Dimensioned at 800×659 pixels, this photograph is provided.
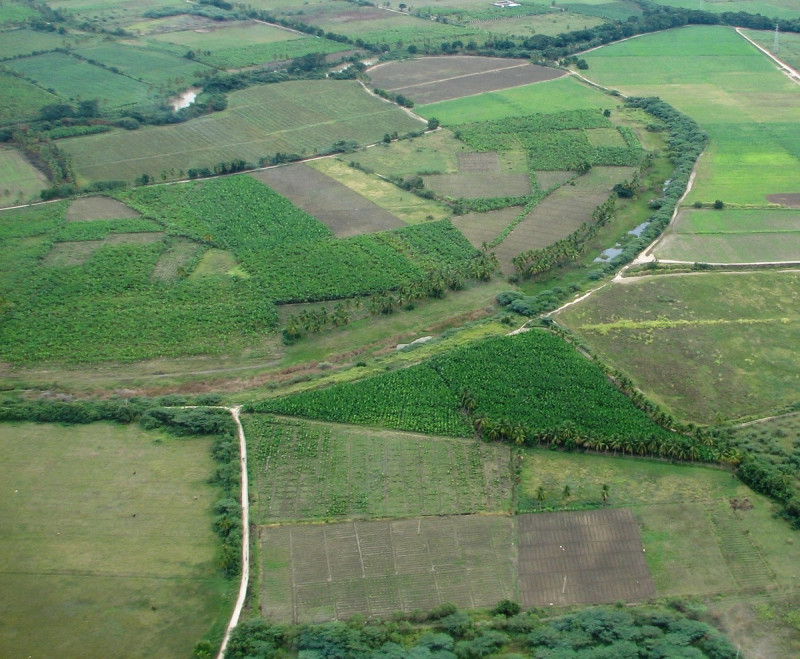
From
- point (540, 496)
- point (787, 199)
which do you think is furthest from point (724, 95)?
point (540, 496)

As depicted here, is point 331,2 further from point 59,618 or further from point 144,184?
point 59,618

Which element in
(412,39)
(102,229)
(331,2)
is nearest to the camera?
(102,229)

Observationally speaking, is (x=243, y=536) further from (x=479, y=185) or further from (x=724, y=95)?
(x=724, y=95)

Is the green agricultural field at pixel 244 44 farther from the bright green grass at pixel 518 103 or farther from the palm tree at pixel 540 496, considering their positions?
the palm tree at pixel 540 496

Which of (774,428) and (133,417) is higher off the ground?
(774,428)

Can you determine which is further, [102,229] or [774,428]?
[102,229]

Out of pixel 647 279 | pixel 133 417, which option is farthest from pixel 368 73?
pixel 133 417

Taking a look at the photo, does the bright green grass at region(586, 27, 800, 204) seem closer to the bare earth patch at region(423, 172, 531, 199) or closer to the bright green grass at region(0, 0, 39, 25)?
the bare earth patch at region(423, 172, 531, 199)
